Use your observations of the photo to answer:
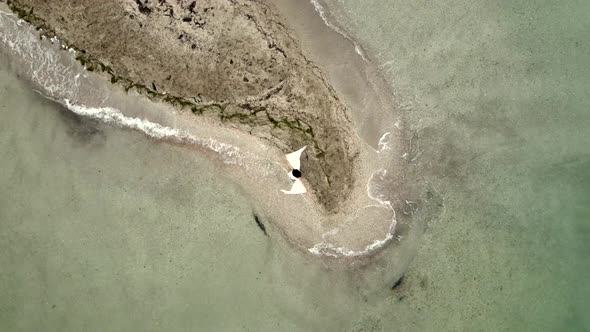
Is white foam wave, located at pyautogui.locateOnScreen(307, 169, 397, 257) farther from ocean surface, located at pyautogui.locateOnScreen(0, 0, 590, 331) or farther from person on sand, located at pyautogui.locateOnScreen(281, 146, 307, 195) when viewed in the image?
person on sand, located at pyautogui.locateOnScreen(281, 146, 307, 195)

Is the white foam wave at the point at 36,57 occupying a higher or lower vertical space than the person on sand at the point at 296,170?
lower

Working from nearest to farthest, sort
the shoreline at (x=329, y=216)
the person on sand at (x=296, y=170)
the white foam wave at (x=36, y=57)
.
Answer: the person on sand at (x=296, y=170)
the shoreline at (x=329, y=216)
the white foam wave at (x=36, y=57)

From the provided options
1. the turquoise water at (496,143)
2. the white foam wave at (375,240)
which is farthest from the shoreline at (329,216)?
the turquoise water at (496,143)

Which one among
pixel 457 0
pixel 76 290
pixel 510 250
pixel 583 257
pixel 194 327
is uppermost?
pixel 457 0

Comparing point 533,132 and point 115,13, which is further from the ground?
point 533,132

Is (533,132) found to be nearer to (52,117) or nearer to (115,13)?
(115,13)

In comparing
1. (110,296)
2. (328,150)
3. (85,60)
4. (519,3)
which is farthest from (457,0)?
(110,296)

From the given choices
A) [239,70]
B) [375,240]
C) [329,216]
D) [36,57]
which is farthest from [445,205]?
[36,57]

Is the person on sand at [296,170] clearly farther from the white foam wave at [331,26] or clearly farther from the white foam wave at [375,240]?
Answer: the white foam wave at [331,26]
